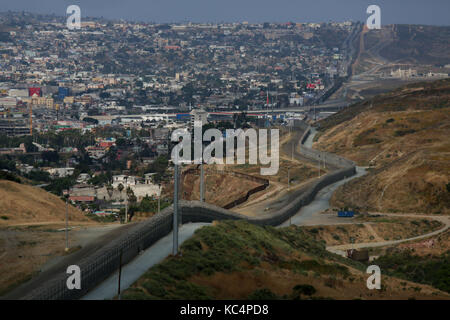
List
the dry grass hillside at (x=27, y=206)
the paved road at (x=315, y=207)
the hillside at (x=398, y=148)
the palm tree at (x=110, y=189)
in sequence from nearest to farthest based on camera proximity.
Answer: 1. the dry grass hillside at (x=27, y=206)
2. the paved road at (x=315, y=207)
3. the hillside at (x=398, y=148)
4. the palm tree at (x=110, y=189)

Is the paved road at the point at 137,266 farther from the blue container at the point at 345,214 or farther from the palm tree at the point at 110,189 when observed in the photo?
the palm tree at the point at 110,189

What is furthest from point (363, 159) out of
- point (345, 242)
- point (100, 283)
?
point (100, 283)

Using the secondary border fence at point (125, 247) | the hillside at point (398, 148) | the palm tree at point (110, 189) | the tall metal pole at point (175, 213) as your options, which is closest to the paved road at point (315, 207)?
the hillside at point (398, 148)

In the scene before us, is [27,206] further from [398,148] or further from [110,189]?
[398,148]

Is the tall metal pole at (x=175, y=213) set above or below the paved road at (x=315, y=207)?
above

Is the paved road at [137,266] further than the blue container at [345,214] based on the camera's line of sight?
No

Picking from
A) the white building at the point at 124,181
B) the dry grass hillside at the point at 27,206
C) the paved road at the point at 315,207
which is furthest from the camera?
the white building at the point at 124,181

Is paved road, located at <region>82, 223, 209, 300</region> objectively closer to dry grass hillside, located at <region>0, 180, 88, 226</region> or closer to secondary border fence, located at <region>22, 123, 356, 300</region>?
secondary border fence, located at <region>22, 123, 356, 300</region>
